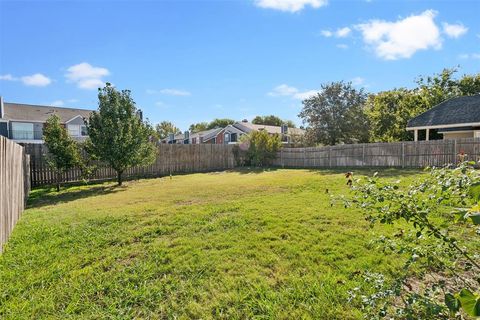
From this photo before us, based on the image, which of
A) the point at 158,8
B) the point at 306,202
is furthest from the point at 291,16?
the point at 306,202

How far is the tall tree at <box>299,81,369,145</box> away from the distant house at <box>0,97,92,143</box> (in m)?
25.0

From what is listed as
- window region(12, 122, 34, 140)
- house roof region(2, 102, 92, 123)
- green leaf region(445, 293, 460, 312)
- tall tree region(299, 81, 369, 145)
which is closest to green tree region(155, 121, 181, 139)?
house roof region(2, 102, 92, 123)

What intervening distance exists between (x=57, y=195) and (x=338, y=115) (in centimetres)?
2150

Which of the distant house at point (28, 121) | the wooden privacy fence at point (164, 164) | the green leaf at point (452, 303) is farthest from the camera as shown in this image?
the distant house at point (28, 121)

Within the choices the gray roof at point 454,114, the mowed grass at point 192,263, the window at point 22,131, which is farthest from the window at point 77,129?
the gray roof at point 454,114

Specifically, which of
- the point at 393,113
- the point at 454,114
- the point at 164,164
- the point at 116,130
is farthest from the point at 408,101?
the point at 116,130

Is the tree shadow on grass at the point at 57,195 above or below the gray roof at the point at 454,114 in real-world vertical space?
below

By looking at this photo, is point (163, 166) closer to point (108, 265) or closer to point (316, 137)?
point (108, 265)

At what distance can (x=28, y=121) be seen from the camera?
108 feet

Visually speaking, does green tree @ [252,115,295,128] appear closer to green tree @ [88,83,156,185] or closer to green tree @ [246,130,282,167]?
green tree @ [246,130,282,167]

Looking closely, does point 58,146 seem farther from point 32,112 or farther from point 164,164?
point 32,112

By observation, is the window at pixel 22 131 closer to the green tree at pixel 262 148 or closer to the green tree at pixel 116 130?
the green tree at pixel 116 130

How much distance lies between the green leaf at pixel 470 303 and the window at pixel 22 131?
4141cm

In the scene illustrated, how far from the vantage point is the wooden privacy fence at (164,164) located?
35.9 ft
